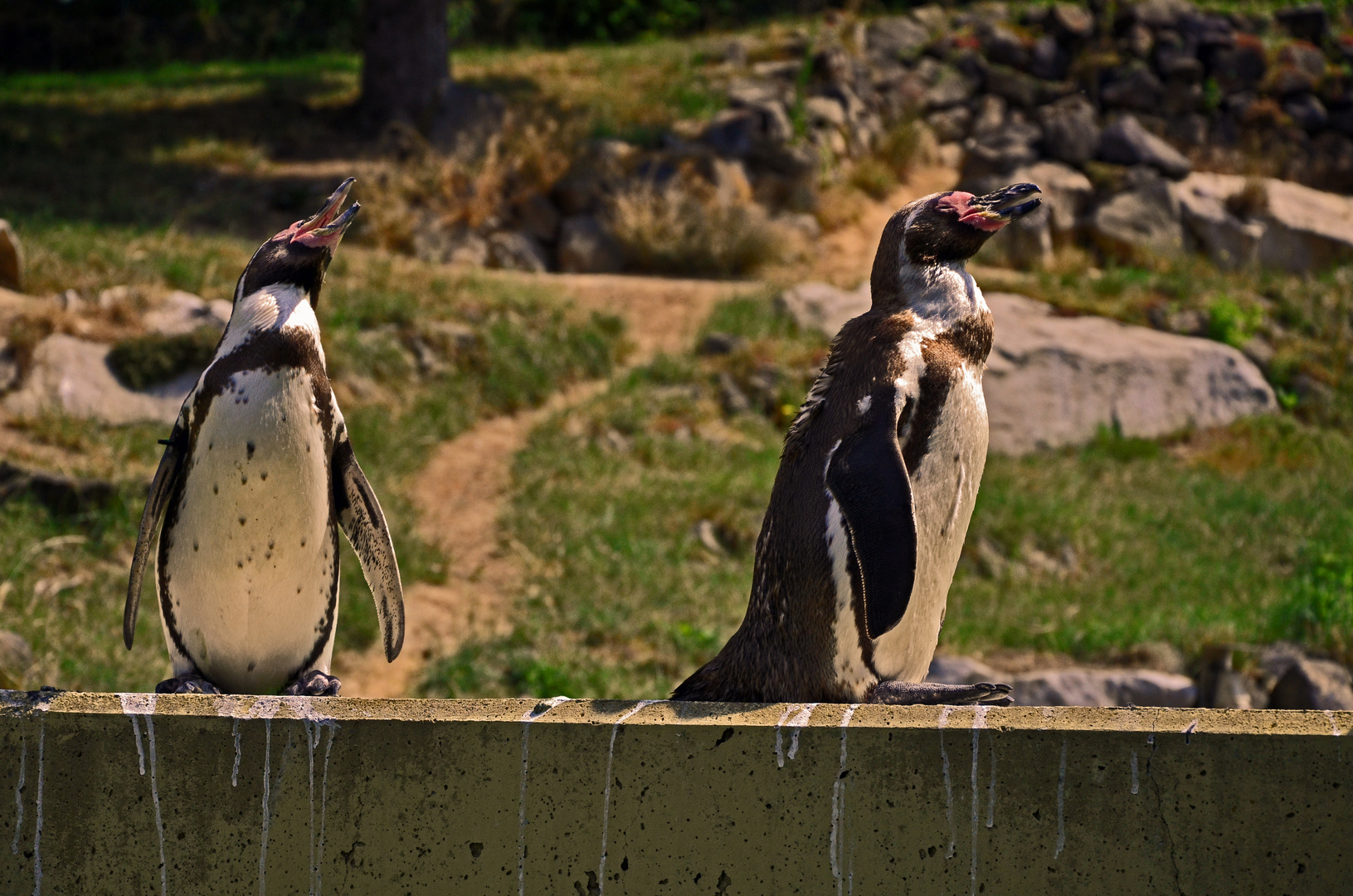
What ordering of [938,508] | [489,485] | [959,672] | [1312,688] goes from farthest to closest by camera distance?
1. [489,485]
2. [959,672]
3. [1312,688]
4. [938,508]

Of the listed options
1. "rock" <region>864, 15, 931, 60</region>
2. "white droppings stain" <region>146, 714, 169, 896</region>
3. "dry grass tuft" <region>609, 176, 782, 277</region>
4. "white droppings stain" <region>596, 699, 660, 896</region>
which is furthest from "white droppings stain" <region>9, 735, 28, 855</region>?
"rock" <region>864, 15, 931, 60</region>

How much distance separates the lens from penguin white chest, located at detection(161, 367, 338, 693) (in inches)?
126

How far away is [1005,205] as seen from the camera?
A: 328cm

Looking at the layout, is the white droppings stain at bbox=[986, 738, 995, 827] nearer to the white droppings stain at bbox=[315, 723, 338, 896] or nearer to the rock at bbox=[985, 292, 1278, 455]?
the white droppings stain at bbox=[315, 723, 338, 896]

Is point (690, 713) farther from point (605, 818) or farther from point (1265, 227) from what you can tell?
point (1265, 227)

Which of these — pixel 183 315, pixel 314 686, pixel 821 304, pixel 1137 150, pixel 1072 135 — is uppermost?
pixel 314 686

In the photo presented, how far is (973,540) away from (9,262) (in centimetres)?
713

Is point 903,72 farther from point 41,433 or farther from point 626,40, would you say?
point 41,433

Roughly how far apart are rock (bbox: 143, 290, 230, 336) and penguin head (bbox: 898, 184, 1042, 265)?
7094 mm

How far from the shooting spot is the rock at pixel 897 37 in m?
18.3

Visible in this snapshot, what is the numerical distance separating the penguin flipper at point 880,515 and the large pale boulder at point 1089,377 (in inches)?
304

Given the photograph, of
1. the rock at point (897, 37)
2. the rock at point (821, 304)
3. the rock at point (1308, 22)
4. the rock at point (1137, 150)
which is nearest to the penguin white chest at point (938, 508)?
the rock at point (821, 304)

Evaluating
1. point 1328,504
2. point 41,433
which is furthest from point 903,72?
point 41,433

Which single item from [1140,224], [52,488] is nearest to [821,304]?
[1140,224]
